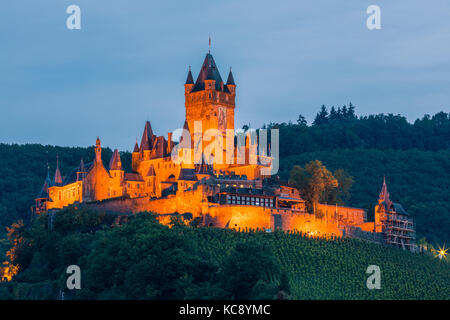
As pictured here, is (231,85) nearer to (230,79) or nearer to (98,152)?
(230,79)

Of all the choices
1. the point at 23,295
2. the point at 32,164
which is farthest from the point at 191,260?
the point at 32,164

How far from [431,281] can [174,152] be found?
2455 centimetres

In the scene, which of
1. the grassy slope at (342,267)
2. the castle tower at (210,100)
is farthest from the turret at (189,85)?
the grassy slope at (342,267)

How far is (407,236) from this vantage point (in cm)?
9431

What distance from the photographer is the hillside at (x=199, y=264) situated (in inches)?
2825

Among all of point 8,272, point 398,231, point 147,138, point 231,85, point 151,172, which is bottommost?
point 8,272

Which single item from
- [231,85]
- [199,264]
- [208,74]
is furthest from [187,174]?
[199,264]

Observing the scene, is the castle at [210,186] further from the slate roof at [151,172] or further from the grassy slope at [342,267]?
the grassy slope at [342,267]

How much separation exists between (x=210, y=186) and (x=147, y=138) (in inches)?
575

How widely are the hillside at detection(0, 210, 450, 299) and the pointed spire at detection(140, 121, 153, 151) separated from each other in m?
12.6

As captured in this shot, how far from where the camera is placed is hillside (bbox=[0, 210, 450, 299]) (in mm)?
71750

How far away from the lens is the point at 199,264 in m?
74.8

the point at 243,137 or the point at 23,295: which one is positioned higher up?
the point at 243,137
